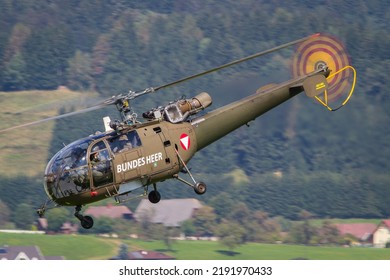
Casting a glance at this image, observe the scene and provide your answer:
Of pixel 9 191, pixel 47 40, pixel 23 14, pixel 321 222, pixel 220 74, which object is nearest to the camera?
pixel 321 222

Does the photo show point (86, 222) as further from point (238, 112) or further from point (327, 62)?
point (327, 62)

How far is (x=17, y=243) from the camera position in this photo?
8994 cm

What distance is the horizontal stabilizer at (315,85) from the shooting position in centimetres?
4006

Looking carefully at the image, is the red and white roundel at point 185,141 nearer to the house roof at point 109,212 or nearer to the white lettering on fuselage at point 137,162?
the white lettering on fuselage at point 137,162

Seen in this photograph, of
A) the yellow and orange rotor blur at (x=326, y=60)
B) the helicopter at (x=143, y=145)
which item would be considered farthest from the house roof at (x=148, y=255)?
the helicopter at (x=143, y=145)

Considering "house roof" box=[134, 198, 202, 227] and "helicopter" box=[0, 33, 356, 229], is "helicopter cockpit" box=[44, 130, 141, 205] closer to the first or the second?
"helicopter" box=[0, 33, 356, 229]

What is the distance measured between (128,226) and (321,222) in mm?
15376

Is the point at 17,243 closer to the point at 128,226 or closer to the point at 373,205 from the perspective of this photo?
the point at 128,226

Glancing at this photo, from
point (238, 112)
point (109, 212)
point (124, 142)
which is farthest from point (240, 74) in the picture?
point (124, 142)

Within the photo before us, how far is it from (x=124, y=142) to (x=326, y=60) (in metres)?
9.26

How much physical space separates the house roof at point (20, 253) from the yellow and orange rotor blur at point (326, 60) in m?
46.7

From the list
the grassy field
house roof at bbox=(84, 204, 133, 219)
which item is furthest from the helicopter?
house roof at bbox=(84, 204, 133, 219)

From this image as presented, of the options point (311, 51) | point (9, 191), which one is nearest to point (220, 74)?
point (9, 191)

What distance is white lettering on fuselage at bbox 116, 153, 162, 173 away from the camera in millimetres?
35469
